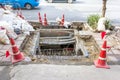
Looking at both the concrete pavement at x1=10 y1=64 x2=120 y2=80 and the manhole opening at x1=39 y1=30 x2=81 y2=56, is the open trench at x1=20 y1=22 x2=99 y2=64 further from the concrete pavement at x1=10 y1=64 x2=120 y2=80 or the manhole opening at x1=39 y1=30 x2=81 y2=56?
the concrete pavement at x1=10 y1=64 x2=120 y2=80

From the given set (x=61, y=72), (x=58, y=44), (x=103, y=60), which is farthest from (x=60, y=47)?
(x=61, y=72)

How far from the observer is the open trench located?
262 inches

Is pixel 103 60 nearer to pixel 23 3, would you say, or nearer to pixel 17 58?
pixel 17 58

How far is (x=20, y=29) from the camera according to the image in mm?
9062

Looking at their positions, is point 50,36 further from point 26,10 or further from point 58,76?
point 26,10

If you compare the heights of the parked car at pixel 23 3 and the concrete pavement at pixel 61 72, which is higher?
the parked car at pixel 23 3

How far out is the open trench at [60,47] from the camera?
21.8 feet

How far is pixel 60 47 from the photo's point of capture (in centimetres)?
941

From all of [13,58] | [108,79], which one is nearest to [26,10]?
[13,58]

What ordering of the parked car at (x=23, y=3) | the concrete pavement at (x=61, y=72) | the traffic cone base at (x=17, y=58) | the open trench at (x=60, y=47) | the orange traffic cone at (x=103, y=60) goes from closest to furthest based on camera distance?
the concrete pavement at (x=61, y=72), the orange traffic cone at (x=103, y=60), the traffic cone base at (x=17, y=58), the open trench at (x=60, y=47), the parked car at (x=23, y=3)

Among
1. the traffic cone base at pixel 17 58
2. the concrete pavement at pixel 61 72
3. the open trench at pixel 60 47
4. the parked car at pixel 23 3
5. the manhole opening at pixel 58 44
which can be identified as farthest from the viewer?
the parked car at pixel 23 3

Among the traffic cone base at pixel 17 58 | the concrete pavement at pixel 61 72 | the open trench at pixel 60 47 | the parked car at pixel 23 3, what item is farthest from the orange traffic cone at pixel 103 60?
the parked car at pixel 23 3

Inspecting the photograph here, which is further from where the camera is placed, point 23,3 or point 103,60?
point 23,3

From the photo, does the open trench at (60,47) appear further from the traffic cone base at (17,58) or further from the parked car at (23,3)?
the parked car at (23,3)
